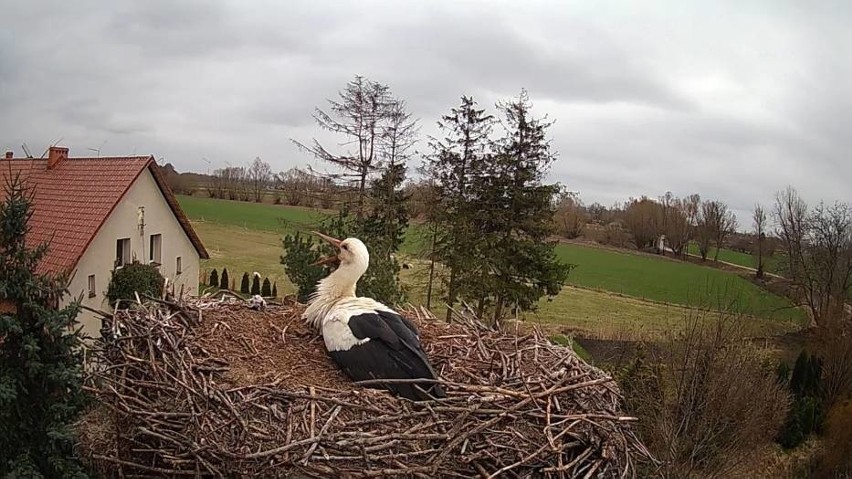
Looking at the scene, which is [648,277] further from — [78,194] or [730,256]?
[78,194]

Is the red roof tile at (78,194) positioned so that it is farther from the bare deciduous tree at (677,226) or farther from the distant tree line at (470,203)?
the bare deciduous tree at (677,226)

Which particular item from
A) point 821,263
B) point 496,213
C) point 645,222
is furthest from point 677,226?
point 496,213

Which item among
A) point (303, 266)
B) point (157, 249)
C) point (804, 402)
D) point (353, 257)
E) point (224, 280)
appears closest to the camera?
point (353, 257)

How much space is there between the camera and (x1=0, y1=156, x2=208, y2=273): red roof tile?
40.0 ft

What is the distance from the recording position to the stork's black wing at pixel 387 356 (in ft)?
11.8

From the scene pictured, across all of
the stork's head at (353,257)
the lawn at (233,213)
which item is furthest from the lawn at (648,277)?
the stork's head at (353,257)

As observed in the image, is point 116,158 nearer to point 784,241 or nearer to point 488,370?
point 488,370

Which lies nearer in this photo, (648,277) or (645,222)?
(648,277)

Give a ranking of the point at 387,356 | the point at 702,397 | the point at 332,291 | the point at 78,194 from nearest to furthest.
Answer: the point at 387,356, the point at 332,291, the point at 702,397, the point at 78,194

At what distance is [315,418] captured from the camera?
10.3ft

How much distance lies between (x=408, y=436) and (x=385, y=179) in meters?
11.5

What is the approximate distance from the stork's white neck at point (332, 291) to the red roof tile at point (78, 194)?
8.54m

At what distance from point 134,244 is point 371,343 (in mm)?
12108

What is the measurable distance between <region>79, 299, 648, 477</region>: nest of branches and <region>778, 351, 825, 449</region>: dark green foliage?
44.6 ft
